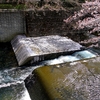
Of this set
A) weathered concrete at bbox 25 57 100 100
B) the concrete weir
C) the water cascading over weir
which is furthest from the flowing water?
weathered concrete at bbox 25 57 100 100

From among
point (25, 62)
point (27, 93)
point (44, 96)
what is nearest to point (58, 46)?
point (25, 62)

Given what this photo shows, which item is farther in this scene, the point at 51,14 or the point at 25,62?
the point at 51,14

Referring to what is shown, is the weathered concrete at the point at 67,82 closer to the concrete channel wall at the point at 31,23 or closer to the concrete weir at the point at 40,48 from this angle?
the concrete weir at the point at 40,48

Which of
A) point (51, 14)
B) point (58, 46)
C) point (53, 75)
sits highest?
point (51, 14)

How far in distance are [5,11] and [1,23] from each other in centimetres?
64

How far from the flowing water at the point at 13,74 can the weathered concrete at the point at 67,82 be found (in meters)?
0.44

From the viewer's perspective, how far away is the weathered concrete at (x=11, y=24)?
25.1 ft

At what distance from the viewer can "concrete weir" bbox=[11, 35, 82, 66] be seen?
5667 mm

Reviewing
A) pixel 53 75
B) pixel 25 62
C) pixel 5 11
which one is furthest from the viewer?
pixel 5 11

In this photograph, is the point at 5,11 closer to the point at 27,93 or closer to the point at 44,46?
the point at 44,46

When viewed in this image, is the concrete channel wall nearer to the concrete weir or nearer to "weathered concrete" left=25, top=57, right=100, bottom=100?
the concrete weir

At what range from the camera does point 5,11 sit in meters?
7.62

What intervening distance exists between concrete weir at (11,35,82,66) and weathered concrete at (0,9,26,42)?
92 centimetres

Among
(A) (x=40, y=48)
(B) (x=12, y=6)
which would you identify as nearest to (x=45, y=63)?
(A) (x=40, y=48)
